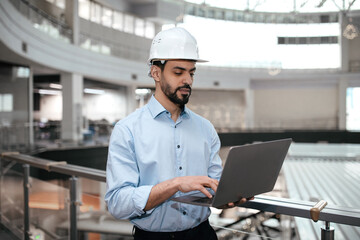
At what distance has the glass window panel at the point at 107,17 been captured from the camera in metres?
22.7

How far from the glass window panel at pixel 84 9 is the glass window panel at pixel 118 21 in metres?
2.95

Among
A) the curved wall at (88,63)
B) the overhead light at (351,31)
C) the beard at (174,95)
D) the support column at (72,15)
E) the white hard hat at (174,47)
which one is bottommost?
the beard at (174,95)

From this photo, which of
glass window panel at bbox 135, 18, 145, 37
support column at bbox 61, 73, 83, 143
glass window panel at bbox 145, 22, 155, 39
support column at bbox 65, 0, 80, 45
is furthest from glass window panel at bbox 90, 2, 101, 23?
support column at bbox 61, 73, 83, 143

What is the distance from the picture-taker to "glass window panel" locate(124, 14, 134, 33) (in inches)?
982

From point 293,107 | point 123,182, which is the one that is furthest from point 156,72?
point 293,107

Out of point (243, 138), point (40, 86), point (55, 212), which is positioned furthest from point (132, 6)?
point (55, 212)

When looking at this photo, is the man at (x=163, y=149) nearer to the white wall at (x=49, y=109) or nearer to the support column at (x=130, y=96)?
the white wall at (x=49, y=109)

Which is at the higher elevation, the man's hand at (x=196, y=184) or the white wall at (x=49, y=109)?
the white wall at (x=49, y=109)

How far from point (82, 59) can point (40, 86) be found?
203 inches

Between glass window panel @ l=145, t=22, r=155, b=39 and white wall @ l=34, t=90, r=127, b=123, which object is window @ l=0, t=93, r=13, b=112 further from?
glass window panel @ l=145, t=22, r=155, b=39

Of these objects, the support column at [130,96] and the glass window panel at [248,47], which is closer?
the glass window panel at [248,47]

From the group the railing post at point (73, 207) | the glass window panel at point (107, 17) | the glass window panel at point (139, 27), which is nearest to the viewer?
the railing post at point (73, 207)

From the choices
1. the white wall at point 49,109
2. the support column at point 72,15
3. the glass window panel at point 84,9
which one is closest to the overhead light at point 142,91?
the white wall at point 49,109

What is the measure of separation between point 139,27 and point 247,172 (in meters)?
25.7
